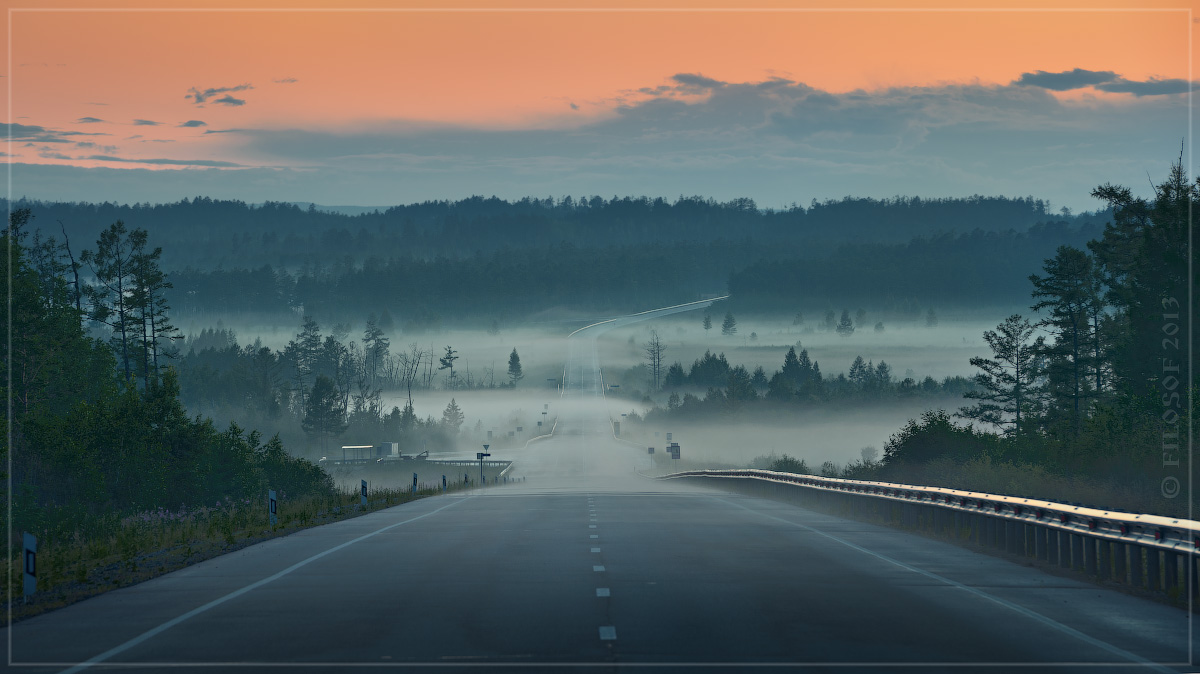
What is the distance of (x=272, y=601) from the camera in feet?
50.0

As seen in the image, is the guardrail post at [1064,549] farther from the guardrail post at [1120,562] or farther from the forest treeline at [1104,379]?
the forest treeline at [1104,379]

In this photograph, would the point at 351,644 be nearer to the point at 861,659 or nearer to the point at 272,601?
the point at 272,601

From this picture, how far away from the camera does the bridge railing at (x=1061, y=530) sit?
16.1 metres

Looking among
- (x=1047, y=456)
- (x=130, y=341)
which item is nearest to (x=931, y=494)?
(x=1047, y=456)

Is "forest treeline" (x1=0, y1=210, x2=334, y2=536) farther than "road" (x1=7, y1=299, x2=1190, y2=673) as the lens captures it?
Yes

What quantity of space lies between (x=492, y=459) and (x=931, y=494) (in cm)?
15876

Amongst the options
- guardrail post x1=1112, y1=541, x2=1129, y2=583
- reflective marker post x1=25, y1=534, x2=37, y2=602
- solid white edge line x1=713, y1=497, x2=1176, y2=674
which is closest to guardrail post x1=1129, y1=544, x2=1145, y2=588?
guardrail post x1=1112, y1=541, x2=1129, y2=583

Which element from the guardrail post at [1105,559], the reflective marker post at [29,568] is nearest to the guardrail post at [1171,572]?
the guardrail post at [1105,559]

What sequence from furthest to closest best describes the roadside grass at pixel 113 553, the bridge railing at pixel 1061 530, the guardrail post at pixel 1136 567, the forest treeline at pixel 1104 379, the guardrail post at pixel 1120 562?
1. the forest treeline at pixel 1104 379
2. the guardrail post at pixel 1120 562
3. the guardrail post at pixel 1136 567
4. the roadside grass at pixel 113 553
5. the bridge railing at pixel 1061 530

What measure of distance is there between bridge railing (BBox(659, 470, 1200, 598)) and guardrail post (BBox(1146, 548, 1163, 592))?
0.01m

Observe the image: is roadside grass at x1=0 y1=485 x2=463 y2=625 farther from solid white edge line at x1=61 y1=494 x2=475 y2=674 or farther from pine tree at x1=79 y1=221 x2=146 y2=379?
pine tree at x1=79 y1=221 x2=146 y2=379

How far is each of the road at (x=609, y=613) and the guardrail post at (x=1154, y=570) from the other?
30.9 inches

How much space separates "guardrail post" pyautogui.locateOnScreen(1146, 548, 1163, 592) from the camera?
1659 centimetres

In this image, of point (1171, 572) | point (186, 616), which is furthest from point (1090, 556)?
point (186, 616)
